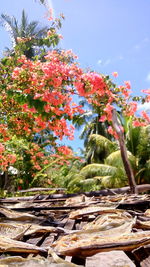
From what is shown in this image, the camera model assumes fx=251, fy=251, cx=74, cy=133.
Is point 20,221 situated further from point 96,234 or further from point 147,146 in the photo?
point 147,146

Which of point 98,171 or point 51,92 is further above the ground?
point 51,92

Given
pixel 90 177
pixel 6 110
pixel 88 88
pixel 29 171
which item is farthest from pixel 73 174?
pixel 88 88

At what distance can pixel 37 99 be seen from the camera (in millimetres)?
4648

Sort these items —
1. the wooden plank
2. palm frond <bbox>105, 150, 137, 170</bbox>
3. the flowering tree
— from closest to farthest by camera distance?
1. the wooden plank
2. the flowering tree
3. palm frond <bbox>105, 150, 137, 170</bbox>

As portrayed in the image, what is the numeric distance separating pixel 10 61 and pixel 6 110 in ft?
4.18

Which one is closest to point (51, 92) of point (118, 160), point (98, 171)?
point (118, 160)

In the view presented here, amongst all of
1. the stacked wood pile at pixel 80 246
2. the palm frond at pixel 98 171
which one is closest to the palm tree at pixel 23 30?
the palm frond at pixel 98 171

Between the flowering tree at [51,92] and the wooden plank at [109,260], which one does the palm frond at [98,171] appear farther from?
the wooden plank at [109,260]

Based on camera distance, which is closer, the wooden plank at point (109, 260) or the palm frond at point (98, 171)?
the wooden plank at point (109, 260)

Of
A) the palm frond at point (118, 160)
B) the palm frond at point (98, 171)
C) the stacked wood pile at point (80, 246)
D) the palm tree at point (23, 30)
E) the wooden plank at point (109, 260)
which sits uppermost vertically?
the palm tree at point (23, 30)

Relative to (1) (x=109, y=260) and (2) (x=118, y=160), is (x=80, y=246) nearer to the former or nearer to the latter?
(1) (x=109, y=260)

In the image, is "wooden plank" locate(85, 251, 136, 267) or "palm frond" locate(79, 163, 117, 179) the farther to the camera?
"palm frond" locate(79, 163, 117, 179)

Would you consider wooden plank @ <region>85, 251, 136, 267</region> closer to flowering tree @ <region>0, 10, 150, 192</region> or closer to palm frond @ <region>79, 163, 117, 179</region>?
flowering tree @ <region>0, 10, 150, 192</region>

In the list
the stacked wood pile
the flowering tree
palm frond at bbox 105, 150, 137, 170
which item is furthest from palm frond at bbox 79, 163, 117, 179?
the stacked wood pile
